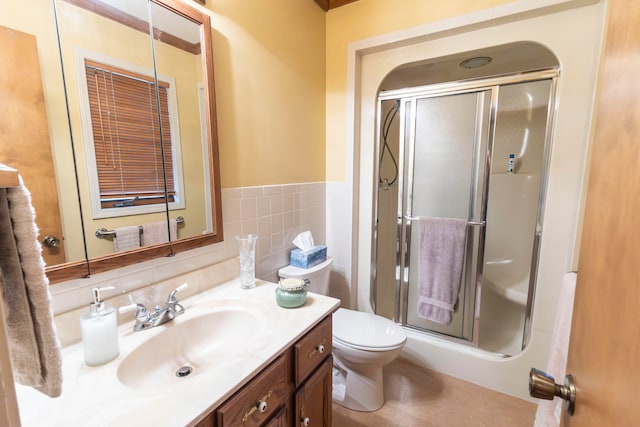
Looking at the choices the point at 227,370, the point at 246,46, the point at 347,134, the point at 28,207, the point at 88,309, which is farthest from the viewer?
the point at 347,134

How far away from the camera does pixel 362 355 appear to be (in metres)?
1.46

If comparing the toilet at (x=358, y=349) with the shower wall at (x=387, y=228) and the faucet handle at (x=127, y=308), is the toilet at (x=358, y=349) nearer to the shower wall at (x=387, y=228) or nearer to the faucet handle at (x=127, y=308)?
the shower wall at (x=387, y=228)

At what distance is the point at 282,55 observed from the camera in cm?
162

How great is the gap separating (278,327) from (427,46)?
1.79m

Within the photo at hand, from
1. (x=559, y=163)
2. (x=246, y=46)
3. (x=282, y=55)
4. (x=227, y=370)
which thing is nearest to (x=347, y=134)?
(x=282, y=55)

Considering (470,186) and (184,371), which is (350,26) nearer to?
(470,186)

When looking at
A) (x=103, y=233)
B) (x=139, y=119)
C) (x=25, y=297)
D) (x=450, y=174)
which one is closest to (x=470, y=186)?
(x=450, y=174)

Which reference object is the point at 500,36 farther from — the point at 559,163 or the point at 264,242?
the point at 264,242

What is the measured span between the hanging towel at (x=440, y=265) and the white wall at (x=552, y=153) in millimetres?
256

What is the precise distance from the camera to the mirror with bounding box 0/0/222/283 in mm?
844

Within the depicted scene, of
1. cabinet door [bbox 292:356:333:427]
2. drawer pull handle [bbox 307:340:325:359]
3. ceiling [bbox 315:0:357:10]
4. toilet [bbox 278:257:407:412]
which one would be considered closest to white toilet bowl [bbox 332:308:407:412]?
toilet [bbox 278:257:407:412]

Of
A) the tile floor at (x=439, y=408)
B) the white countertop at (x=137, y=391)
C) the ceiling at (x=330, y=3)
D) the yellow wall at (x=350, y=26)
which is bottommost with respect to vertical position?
the tile floor at (x=439, y=408)

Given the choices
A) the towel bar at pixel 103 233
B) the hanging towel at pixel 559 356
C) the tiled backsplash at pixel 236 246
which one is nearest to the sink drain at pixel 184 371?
the tiled backsplash at pixel 236 246

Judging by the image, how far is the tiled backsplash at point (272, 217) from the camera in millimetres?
1382
